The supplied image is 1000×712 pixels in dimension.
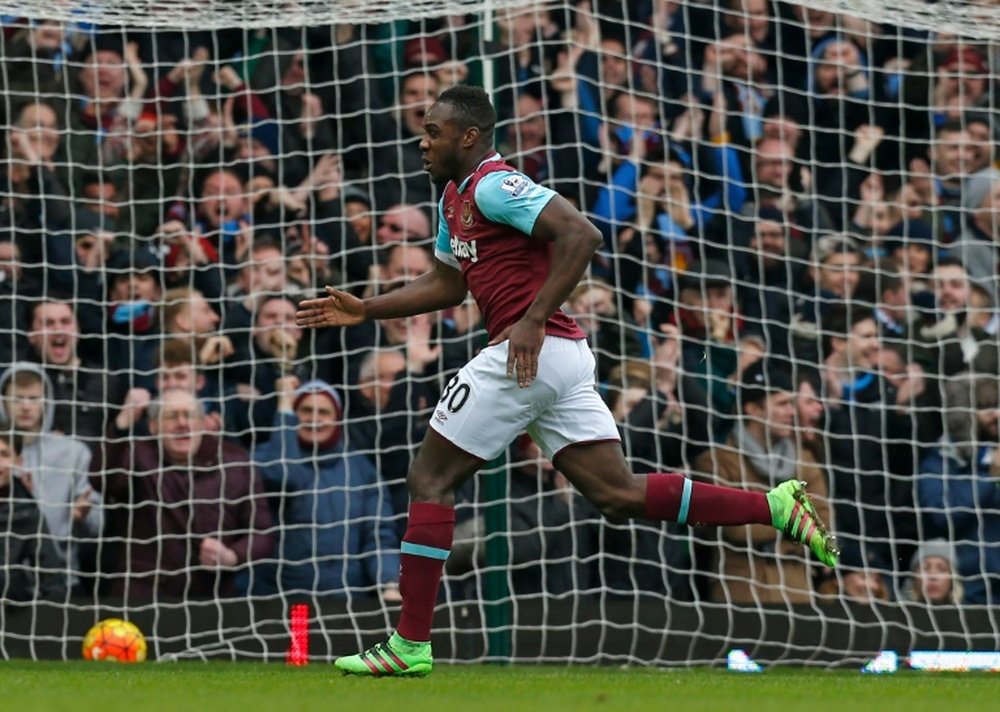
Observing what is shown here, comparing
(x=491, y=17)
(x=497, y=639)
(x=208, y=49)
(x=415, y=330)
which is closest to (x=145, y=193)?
(x=208, y=49)

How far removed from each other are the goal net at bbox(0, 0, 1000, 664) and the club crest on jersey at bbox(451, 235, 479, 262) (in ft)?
9.02

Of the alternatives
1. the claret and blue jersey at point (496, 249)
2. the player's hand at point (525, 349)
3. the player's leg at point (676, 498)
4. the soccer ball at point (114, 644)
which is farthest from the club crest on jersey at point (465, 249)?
the soccer ball at point (114, 644)

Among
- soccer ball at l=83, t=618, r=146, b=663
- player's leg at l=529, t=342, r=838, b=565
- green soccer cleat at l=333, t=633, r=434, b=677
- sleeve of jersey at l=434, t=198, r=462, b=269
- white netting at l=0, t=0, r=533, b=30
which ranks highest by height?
white netting at l=0, t=0, r=533, b=30

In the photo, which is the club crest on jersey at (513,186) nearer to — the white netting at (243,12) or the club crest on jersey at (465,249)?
the club crest on jersey at (465,249)

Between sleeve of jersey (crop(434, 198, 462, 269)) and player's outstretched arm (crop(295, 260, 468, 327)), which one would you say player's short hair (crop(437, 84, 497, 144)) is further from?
player's outstretched arm (crop(295, 260, 468, 327))

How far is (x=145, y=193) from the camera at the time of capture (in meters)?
10.5

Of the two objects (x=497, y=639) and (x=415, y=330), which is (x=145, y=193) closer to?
(x=415, y=330)

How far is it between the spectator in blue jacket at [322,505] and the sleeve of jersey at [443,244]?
3104 millimetres

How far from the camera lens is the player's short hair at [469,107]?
642cm

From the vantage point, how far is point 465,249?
255 inches

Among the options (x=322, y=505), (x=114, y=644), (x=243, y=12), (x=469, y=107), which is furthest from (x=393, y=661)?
(x=243, y=12)

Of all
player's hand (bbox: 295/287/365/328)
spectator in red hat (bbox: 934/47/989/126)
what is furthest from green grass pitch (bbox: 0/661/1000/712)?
spectator in red hat (bbox: 934/47/989/126)

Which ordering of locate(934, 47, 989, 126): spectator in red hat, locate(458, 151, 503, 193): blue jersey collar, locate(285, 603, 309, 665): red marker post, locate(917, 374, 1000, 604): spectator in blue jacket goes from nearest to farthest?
locate(458, 151, 503, 193): blue jersey collar < locate(285, 603, 309, 665): red marker post < locate(917, 374, 1000, 604): spectator in blue jacket < locate(934, 47, 989, 126): spectator in red hat

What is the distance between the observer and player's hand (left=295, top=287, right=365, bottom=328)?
665 cm
